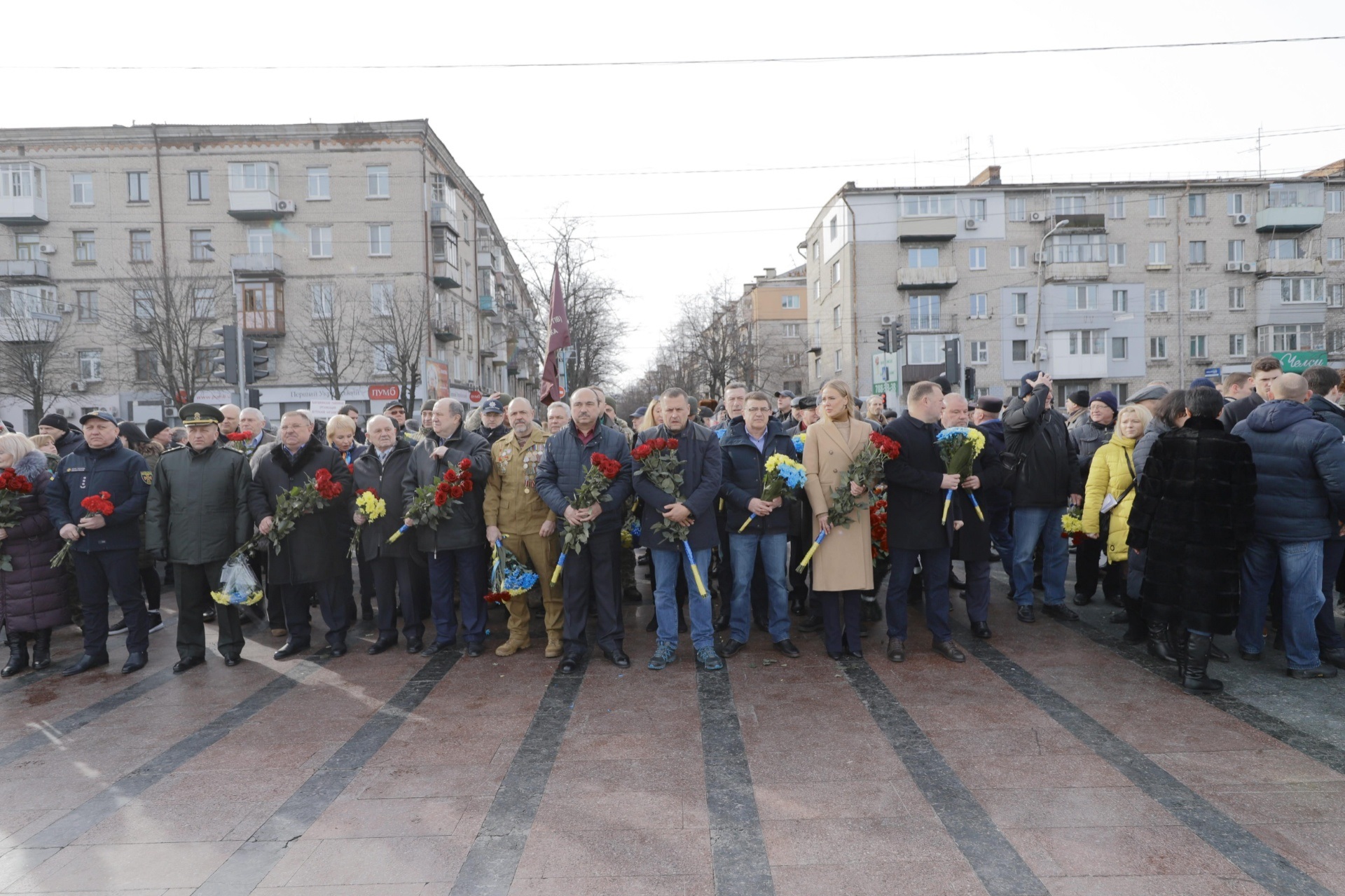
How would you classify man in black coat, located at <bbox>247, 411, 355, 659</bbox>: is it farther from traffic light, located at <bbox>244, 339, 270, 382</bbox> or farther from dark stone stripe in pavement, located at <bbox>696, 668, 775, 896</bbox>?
traffic light, located at <bbox>244, 339, 270, 382</bbox>

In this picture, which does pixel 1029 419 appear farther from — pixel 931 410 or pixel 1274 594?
pixel 1274 594

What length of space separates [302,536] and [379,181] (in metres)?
36.9

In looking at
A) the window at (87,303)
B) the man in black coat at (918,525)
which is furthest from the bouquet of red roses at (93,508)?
the window at (87,303)

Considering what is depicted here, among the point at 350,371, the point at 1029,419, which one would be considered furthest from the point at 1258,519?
the point at 350,371

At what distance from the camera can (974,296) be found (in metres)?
47.1

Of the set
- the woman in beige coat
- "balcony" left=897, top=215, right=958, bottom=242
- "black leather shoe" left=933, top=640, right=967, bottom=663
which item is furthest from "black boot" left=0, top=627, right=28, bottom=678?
"balcony" left=897, top=215, right=958, bottom=242

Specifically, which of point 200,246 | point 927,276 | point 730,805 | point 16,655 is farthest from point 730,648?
point 927,276

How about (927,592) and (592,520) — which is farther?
(927,592)

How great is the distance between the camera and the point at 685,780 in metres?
4.39

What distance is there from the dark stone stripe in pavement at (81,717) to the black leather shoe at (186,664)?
0.05 meters

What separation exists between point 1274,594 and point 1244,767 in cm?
273

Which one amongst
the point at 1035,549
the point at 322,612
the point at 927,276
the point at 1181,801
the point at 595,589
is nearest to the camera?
the point at 1181,801

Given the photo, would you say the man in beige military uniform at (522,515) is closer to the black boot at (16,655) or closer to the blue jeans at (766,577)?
the blue jeans at (766,577)

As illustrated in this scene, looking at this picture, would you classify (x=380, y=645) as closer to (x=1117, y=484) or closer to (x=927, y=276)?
(x=1117, y=484)
